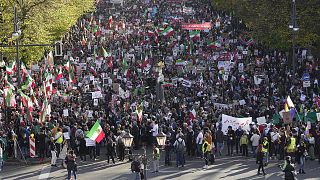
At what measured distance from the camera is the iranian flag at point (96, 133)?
91.7 ft

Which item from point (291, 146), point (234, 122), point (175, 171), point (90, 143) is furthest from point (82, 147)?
point (291, 146)

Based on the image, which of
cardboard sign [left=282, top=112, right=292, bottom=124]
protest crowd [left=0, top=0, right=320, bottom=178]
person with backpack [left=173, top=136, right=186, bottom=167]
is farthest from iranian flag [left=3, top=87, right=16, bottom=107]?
cardboard sign [left=282, top=112, right=292, bottom=124]

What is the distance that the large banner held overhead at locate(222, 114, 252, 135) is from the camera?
30.1 meters

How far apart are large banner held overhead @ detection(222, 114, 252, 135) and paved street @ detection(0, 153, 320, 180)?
135 cm

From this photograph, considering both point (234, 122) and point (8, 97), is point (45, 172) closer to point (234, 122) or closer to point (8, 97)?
point (8, 97)

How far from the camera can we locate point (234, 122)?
3012 cm

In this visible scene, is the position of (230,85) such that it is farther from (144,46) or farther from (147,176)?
(144,46)

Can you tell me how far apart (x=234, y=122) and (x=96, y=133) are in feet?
19.2

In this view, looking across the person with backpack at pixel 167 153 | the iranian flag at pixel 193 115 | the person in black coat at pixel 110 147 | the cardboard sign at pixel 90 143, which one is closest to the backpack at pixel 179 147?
the person with backpack at pixel 167 153

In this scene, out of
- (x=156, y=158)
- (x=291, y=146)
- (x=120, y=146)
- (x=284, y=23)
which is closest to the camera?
(x=156, y=158)

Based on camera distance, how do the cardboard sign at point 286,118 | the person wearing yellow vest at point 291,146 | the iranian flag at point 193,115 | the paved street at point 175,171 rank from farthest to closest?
the iranian flag at point 193,115
the cardboard sign at point 286,118
the person wearing yellow vest at point 291,146
the paved street at point 175,171

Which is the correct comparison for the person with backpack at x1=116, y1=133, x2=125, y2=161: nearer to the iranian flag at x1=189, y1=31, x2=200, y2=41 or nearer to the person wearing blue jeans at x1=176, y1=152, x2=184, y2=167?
the person wearing blue jeans at x1=176, y1=152, x2=184, y2=167

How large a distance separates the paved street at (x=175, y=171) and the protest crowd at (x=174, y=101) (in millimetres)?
453

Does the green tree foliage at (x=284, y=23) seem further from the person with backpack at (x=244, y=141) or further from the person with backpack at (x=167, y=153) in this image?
the person with backpack at (x=167, y=153)
